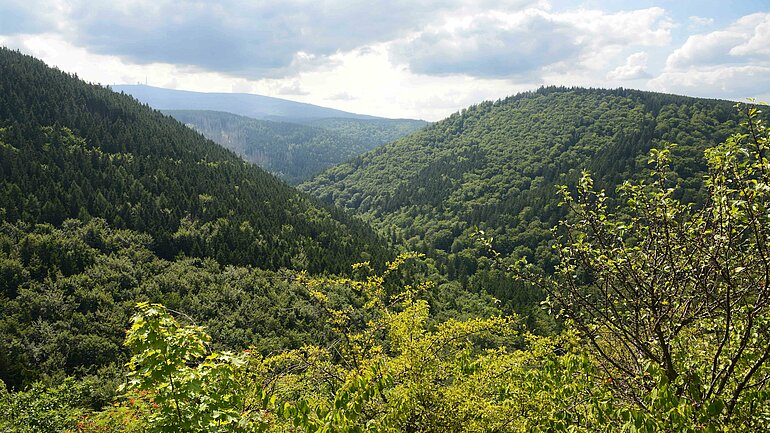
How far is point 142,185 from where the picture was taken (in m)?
87.9

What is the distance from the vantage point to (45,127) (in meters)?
91.6

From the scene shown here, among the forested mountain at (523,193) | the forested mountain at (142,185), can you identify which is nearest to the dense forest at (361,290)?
the forested mountain at (142,185)

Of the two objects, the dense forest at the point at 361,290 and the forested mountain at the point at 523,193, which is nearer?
the dense forest at the point at 361,290

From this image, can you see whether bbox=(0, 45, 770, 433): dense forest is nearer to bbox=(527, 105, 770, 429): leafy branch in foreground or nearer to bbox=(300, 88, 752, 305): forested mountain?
bbox=(527, 105, 770, 429): leafy branch in foreground

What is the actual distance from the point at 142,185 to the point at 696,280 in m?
100

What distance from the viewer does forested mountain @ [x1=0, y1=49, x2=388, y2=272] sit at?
7262cm

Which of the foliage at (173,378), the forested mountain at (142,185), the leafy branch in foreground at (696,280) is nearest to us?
the leafy branch in foreground at (696,280)

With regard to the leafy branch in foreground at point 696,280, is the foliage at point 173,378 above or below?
below

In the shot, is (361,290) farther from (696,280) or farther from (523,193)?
(523,193)

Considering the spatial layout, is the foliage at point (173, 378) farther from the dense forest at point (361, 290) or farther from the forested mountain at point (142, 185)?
the forested mountain at point (142, 185)

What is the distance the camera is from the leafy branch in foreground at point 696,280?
17.3 feet

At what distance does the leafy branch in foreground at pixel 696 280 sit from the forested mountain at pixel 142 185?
73.1 meters

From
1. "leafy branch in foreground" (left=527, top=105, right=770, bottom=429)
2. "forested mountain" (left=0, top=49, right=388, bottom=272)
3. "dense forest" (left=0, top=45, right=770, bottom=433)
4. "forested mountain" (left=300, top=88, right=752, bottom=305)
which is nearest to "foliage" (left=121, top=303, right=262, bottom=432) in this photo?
"dense forest" (left=0, top=45, right=770, bottom=433)

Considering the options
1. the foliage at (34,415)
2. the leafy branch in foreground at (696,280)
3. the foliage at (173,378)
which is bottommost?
the foliage at (34,415)
